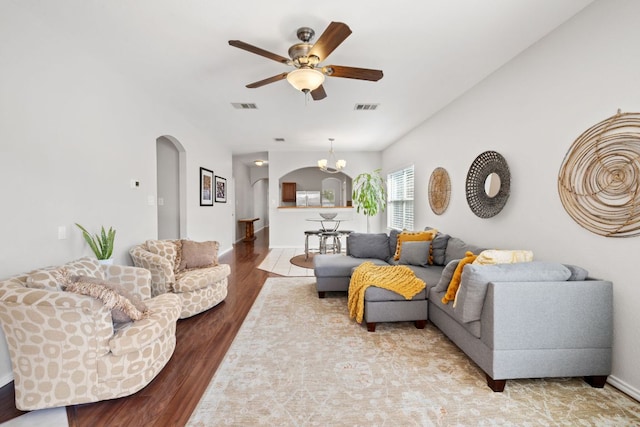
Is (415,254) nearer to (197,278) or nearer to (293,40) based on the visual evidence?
(197,278)

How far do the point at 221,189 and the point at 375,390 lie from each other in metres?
5.78

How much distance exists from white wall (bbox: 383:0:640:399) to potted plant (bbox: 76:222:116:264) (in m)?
3.65

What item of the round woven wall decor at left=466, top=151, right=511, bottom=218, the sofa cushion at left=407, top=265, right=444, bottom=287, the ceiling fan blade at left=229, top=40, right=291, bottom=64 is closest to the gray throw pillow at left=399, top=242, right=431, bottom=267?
the sofa cushion at left=407, top=265, right=444, bottom=287

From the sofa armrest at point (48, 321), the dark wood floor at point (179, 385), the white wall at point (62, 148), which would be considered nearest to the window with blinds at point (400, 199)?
the dark wood floor at point (179, 385)

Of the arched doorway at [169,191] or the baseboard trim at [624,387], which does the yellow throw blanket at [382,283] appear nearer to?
the baseboard trim at [624,387]

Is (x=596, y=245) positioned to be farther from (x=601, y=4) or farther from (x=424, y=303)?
(x=601, y=4)

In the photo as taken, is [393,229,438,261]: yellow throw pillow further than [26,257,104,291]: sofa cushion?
Yes

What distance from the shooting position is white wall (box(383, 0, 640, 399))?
1.89 meters

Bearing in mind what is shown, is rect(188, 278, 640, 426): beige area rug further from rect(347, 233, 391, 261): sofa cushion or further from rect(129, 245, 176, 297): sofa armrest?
rect(347, 233, 391, 261): sofa cushion

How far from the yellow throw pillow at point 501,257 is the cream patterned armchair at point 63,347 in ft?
8.57

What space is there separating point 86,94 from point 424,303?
12.7 feet

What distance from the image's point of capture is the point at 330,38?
6.70 feet

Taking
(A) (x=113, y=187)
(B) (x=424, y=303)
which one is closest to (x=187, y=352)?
(A) (x=113, y=187)

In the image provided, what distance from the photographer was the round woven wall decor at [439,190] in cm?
435
